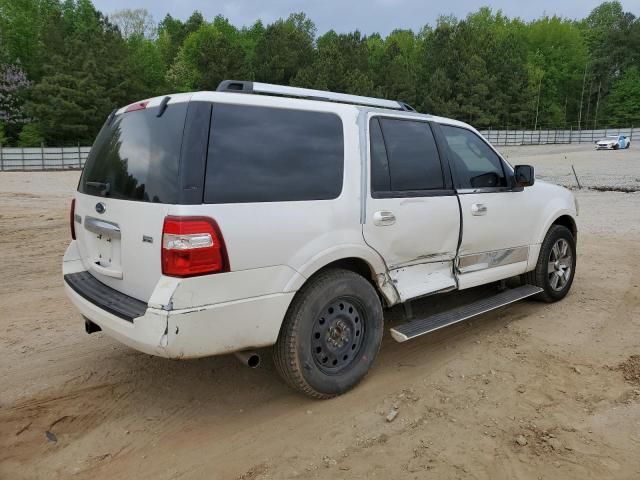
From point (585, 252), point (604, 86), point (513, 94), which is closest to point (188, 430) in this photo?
point (585, 252)

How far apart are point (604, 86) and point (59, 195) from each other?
88.5 meters

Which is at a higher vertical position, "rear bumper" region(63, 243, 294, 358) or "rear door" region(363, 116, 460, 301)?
"rear door" region(363, 116, 460, 301)

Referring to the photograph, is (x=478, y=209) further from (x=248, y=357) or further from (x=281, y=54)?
(x=281, y=54)

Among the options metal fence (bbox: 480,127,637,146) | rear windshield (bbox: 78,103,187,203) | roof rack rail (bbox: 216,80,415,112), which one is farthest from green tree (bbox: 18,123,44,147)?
metal fence (bbox: 480,127,637,146)

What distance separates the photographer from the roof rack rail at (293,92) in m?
3.50

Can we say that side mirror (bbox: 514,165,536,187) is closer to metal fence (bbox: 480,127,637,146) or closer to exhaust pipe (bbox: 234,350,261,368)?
exhaust pipe (bbox: 234,350,261,368)

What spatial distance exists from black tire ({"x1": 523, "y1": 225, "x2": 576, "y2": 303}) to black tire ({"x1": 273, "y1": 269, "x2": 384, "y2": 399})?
2407 millimetres

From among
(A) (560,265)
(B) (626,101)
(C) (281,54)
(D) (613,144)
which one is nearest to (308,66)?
(C) (281,54)

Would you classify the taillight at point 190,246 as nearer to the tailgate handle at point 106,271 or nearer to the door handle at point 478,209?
the tailgate handle at point 106,271

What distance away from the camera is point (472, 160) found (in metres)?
4.66

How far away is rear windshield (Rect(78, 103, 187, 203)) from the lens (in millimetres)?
2970

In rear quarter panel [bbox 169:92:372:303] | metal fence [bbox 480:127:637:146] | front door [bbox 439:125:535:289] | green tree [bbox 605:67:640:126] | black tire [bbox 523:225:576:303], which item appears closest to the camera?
rear quarter panel [bbox 169:92:372:303]

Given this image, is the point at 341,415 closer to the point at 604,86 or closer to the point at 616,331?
the point at 616,331

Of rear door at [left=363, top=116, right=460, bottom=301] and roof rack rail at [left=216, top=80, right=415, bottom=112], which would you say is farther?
rear door at [left=363, top=116, right=460, bottom=301]
